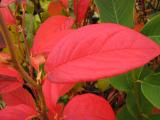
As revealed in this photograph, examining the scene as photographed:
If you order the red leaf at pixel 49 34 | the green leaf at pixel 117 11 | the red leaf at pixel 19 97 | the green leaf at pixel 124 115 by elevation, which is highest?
the green leaf at pixel 117 11

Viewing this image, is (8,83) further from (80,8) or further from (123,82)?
(80,8)

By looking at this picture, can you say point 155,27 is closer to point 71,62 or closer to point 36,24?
point 71,62

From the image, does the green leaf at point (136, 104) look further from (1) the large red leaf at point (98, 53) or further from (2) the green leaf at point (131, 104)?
(1) the large red leaf at point (98, 53)

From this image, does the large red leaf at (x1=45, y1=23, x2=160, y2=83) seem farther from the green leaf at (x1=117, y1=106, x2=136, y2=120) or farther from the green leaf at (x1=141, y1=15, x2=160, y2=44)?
the green leaf at (x1=117, y1=106, x2=136, y2=120)

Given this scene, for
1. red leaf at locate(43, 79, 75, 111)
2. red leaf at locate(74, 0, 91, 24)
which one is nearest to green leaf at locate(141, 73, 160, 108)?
red leaf at locate(43, 79, 75, 111)

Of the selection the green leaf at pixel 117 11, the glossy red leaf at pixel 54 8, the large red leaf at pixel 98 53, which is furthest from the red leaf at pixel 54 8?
the large red leaf at pixel 98 53

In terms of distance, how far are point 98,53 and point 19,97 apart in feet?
1.08

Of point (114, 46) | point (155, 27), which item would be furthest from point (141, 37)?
point (155, 27)

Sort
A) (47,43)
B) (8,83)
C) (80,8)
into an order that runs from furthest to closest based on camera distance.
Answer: (80,8)
(47,43)
(8,83)

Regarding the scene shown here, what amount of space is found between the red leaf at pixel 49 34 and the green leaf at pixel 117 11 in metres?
0.11

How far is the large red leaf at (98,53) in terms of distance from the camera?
1.59 ft

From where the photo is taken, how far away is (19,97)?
796mm

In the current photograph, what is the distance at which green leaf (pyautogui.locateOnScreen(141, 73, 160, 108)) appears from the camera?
70 cm

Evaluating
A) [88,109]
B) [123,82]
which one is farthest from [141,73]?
[88,109]
